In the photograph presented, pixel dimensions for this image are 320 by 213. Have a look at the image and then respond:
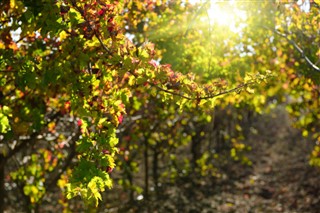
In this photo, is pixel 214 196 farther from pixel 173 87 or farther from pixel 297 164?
pixel 173 87

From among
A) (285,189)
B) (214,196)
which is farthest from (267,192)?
(214,196)

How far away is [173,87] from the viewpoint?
159 inches

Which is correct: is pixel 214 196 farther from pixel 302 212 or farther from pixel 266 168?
pixel 266 168

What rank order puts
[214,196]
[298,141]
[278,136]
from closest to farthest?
[214,196]
[298,141]
[278,136]

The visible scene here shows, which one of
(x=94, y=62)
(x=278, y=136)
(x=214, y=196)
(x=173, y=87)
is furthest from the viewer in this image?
(x=278, y=136)

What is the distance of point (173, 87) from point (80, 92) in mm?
953

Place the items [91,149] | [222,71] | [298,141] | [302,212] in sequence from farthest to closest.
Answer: [298,141], [302,212], [222,71], [91,149]

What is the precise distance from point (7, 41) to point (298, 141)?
74.3 ft

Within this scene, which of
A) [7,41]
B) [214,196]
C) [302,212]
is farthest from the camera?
[214,196]

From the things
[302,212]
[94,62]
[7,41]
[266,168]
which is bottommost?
[302,212]

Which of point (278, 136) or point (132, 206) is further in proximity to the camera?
point (278, 136)

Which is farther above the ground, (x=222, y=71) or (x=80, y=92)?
(x=222, y=71)

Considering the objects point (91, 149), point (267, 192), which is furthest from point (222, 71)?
point (267, 192)

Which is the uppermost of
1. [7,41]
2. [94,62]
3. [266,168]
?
[7,41]
